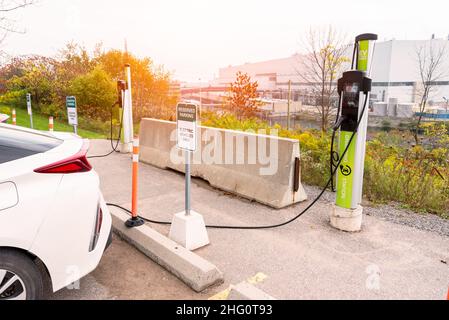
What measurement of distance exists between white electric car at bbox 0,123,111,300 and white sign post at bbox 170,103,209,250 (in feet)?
4.02

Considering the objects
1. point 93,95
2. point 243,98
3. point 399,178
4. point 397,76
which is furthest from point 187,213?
point 397,76

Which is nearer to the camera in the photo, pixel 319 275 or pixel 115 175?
pixel 319 275

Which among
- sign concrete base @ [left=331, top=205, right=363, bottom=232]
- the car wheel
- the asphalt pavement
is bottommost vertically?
the asphalt pavement

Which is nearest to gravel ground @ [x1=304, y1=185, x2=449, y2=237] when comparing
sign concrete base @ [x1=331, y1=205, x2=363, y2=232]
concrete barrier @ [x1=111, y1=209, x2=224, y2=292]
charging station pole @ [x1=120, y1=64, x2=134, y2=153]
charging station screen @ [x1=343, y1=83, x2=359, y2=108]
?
sign concrete base @ [x1=331, y1=205, x2=363, y2=232]

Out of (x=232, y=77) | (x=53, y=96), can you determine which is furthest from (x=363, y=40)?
(x=232, y=77)

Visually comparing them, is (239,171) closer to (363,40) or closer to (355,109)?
(355,109)

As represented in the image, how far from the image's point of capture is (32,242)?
273cm

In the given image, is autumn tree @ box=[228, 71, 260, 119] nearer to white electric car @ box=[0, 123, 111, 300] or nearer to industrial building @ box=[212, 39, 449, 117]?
white electric car @ box=[0, 123, 111, 300]

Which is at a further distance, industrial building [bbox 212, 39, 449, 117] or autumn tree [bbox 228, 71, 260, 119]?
industrial building [bbox 212, 39, 449, 117]

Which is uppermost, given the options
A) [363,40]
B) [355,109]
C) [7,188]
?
[363,40]

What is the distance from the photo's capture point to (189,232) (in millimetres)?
4336

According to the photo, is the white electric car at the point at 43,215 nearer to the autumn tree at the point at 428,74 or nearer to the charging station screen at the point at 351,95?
the charging station screen at the point at 351,95

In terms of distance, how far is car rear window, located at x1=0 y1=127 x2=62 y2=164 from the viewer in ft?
9.36
